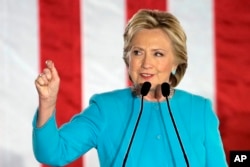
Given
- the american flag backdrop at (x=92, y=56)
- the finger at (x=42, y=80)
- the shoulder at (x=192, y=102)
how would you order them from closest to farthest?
the finger at (x=42, y=80)
the shoulder at (x=192, y=102)
the american flag backdrop at (x=92, y=56)

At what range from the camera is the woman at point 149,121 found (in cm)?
105

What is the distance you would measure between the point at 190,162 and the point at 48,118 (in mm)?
283

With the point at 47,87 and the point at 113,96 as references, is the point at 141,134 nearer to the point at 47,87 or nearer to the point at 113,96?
the point at 113,96

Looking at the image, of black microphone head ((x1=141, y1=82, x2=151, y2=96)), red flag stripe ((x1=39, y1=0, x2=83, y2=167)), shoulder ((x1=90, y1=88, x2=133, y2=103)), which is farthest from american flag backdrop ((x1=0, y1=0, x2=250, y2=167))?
black microphone head ((x1=141, y1=82, x2=151, y2=96))

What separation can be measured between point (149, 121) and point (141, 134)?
0.13ft

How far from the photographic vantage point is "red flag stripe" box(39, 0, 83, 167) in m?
1.61

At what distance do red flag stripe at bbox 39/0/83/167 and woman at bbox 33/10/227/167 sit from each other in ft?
1.67

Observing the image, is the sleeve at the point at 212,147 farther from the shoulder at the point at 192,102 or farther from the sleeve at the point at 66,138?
the sleeve at the point at 66,138

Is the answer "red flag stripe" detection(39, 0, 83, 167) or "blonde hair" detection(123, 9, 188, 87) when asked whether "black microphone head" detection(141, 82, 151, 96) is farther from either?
"red flag stripe" detection(39, 0, 83, 167)

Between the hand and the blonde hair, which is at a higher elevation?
the blonde hair

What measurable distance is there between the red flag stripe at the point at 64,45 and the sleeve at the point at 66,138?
1.70 feet

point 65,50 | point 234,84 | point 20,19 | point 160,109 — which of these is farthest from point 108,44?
point 160,109

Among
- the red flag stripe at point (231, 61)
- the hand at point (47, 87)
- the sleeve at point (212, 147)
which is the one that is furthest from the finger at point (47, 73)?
the red flag stripe at point (231, 61)

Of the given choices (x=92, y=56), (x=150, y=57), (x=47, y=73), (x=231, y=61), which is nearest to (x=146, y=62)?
(x=150, y=57)
